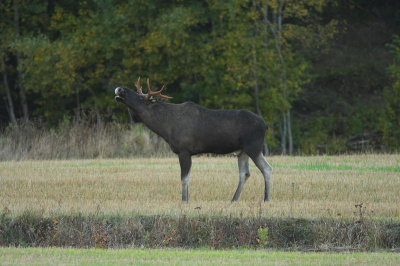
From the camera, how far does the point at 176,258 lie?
9.40m

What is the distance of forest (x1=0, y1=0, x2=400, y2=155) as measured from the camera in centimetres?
3269

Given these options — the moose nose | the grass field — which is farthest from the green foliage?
the grass field

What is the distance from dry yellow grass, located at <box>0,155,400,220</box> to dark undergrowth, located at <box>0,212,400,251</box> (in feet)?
0.96

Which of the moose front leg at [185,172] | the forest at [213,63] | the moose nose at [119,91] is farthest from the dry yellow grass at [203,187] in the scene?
the forest at [213,63]

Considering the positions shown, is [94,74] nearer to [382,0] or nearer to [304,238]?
[382,0]

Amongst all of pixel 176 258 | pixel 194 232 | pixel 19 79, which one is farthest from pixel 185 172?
pixel 19 79

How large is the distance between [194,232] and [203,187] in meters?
4.25

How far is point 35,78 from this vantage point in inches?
1362

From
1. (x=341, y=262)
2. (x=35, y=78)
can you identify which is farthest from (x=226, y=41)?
(x=341, y=262)

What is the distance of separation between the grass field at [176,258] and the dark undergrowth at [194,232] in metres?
1.12

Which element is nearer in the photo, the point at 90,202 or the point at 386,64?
the point at 90,202

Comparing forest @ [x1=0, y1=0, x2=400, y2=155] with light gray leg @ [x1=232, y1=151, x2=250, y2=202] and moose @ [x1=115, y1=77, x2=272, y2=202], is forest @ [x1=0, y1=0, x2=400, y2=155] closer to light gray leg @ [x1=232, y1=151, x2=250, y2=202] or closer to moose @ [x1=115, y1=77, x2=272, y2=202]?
moose @ [x1=115, y1=77, x2=272, y2=202]

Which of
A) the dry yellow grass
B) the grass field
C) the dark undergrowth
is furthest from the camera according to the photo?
the dry yellow grass

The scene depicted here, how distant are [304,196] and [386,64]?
26.5 m
